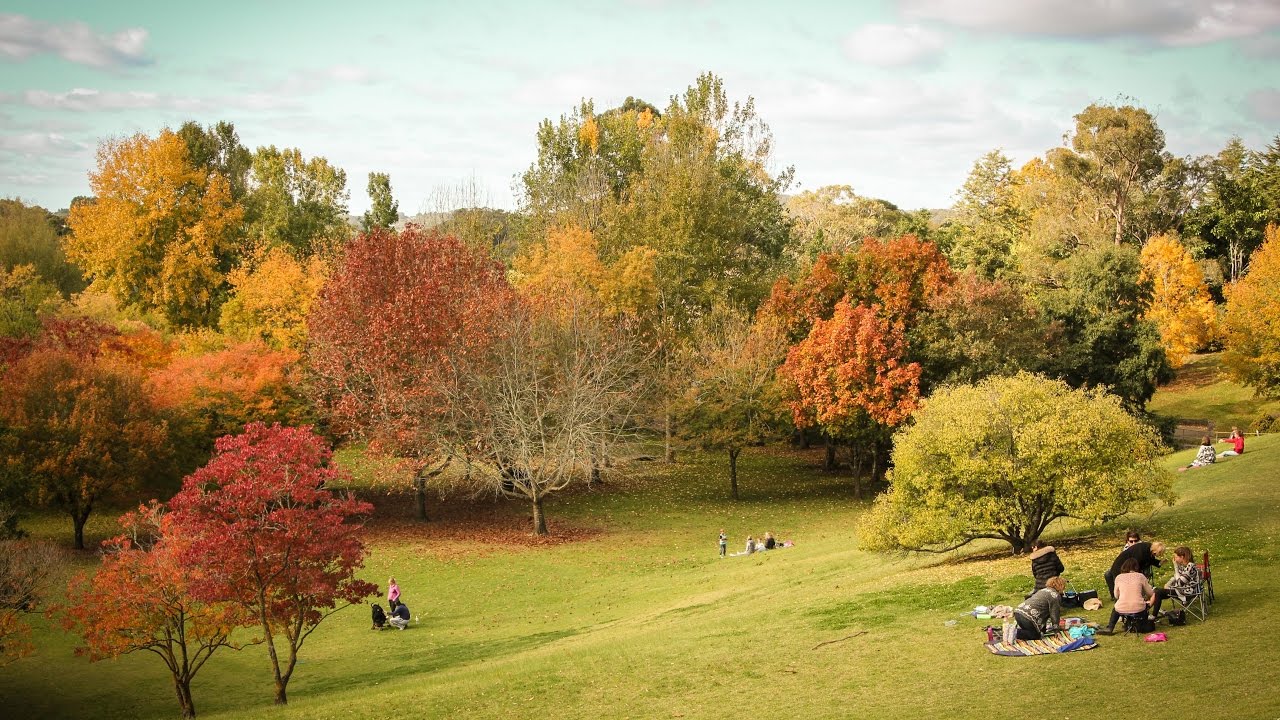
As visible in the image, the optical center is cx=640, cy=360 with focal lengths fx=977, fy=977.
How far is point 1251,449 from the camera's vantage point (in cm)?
3662

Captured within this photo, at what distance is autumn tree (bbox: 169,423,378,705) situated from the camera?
23405mm

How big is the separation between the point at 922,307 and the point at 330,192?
1996 inches

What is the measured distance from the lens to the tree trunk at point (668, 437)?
187 ft

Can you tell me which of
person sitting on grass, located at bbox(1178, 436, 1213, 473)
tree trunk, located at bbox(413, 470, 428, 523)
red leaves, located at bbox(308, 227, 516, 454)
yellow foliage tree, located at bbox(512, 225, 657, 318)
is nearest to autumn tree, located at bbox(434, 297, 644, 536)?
red leaves, located at bbox(308, 227, 516, 454)

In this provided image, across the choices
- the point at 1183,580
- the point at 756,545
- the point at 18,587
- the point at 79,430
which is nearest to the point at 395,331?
the point at 79,430

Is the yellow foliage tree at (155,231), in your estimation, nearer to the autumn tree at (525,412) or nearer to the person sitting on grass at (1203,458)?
the autumn tree at (525,412)

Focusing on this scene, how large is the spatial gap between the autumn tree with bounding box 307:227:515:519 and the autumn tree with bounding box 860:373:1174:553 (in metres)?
25.4

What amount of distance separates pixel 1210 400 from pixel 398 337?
54166 millimetres

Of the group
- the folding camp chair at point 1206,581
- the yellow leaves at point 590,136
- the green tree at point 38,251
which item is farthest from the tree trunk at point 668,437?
the green tree at point 38,251

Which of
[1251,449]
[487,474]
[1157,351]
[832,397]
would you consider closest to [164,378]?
[487,474]

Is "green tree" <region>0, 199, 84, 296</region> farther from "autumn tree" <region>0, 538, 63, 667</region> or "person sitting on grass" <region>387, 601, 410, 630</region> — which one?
"person sitting on grass" <region>387, 601, 410, 630</region>

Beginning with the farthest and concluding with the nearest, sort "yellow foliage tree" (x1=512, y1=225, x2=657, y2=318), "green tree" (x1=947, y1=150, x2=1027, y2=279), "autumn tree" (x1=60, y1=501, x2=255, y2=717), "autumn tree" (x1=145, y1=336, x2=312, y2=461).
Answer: "green tree" (x1=947, y1=150, x2=1027, y2=279)
"yellow foliage tree" (x1=512, y1=225, x2=657, y2=318)
"autumn tree" (x1=145, y1=336, x2=312, y2=461)
"autumn tree" (x1=60, y1=501, x2=255, y2=717)

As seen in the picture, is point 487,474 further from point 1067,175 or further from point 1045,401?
point 1067,175

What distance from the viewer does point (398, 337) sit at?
46.4m
